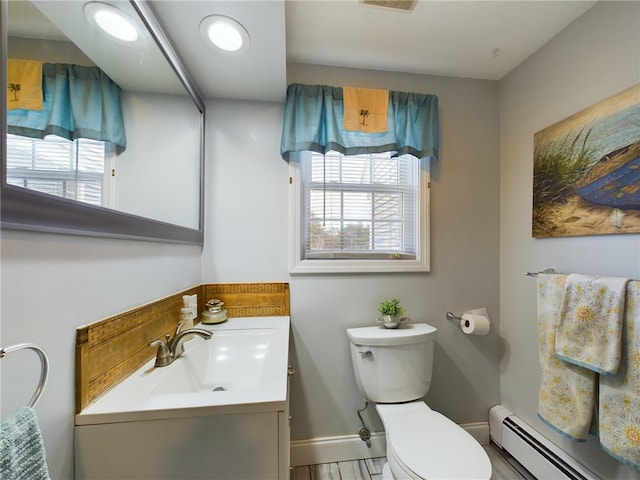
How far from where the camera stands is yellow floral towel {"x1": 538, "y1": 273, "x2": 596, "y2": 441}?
3.45 feet

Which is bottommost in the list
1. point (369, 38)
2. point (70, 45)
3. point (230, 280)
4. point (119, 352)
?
point (119, 352)

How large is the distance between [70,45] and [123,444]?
948 millimetres

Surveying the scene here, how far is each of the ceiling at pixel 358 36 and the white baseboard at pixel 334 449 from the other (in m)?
2.02

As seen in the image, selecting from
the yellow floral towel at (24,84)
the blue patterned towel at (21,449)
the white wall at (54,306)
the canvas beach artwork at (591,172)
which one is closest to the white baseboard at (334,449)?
the white wall at (54,306)

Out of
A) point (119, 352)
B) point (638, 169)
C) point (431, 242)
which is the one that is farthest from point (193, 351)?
point (638, 169)

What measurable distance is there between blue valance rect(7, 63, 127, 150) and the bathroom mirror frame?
6 cm

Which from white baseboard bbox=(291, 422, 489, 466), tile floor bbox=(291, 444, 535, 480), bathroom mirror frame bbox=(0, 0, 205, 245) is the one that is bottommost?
tile floor bbox=(291, 444, 535, 480)

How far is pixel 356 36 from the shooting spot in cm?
135

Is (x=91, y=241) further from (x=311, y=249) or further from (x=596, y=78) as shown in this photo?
(x=596, y=78)

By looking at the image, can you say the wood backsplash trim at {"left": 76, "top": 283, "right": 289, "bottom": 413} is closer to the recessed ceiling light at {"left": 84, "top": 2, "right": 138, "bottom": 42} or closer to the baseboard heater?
the recessed ceiling light at {"left": 84, "top": 2, "right": 138, "bottom": 42}

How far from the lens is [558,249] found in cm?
131

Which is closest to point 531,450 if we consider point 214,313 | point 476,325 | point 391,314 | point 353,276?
point 476,325

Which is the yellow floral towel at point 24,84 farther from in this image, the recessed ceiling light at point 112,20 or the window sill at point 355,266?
the window sill at point 355,266

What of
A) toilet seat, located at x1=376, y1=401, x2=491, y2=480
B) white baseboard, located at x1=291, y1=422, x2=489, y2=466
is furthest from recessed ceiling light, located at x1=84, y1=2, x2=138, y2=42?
white baseboard, located at x1=291, y1=422, x2=489, y2=466
